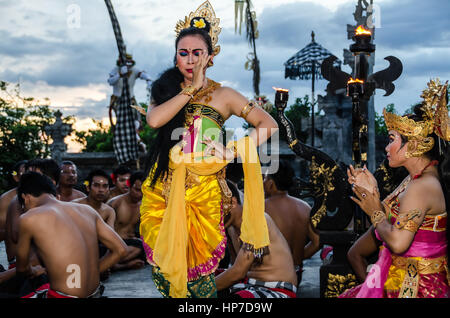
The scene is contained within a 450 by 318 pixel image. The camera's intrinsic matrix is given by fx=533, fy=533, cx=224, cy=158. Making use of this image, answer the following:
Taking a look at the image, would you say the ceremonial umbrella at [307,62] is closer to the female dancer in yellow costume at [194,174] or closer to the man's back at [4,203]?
the man's back at [4,203]

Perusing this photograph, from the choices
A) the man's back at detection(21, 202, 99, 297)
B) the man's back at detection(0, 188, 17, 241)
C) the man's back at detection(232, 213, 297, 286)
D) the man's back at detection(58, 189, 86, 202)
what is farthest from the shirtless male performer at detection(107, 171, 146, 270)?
the man's back at detection(232, 213, 297, 286)

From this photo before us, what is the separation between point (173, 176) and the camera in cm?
304

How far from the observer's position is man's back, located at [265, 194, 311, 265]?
17.9ft

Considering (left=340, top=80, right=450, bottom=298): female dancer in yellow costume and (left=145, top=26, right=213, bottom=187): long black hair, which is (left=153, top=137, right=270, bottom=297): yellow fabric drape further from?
(left=340, top=80, right=450, bottom=298): female dancer in yellow costume

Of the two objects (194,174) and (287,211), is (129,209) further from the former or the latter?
(194,174)

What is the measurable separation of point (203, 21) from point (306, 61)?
1088cm

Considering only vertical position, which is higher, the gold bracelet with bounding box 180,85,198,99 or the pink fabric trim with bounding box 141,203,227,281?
the gold bracelet with bounding box 180,85,198,99

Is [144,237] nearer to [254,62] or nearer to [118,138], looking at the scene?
[118,138]

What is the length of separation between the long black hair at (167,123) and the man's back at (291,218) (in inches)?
99.0

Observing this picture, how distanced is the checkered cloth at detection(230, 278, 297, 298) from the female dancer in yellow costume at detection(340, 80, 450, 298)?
945 mm

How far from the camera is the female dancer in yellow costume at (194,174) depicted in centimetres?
299

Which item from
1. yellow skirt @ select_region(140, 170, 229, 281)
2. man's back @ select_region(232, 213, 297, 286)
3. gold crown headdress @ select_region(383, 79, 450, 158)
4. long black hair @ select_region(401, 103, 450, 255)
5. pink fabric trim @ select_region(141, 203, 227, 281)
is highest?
gold crown headdress @ select_region(383, 79, 450, 158)
